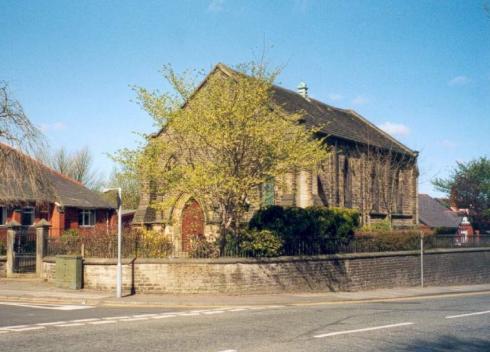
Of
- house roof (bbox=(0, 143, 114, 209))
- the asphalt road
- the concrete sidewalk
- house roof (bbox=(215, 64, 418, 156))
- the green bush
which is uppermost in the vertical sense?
house roof (bbox=(215, 64, 418, 156))

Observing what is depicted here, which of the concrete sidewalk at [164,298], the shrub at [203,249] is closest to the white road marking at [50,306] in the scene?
the concrete sidewalk at [164,298]

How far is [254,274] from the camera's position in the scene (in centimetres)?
1867

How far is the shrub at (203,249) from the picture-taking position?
18844mm

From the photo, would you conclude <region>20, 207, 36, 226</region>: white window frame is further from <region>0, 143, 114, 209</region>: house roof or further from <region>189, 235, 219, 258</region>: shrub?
<region>189, 235, 219, 258</region>: shrub

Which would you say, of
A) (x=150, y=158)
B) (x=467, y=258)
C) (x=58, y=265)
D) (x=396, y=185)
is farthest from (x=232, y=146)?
(x=396, y=185)

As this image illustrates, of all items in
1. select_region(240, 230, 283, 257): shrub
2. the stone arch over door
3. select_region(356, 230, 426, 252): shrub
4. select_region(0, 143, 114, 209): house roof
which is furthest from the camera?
the stone arch over door

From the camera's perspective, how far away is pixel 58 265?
19391mm

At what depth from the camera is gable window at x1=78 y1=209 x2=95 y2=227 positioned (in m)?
41.3

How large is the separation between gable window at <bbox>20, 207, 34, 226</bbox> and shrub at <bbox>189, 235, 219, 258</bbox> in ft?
76.9

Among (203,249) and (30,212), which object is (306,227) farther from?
(30,212)

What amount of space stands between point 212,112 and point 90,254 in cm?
698

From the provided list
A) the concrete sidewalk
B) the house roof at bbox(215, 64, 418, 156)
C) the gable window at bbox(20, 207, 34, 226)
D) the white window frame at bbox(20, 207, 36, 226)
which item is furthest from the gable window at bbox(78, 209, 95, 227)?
the concrete sidewalk

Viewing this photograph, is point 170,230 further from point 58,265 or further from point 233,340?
point 233,340

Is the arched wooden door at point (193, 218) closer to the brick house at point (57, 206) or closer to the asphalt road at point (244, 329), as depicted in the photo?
the brick house at point (57, 206)
